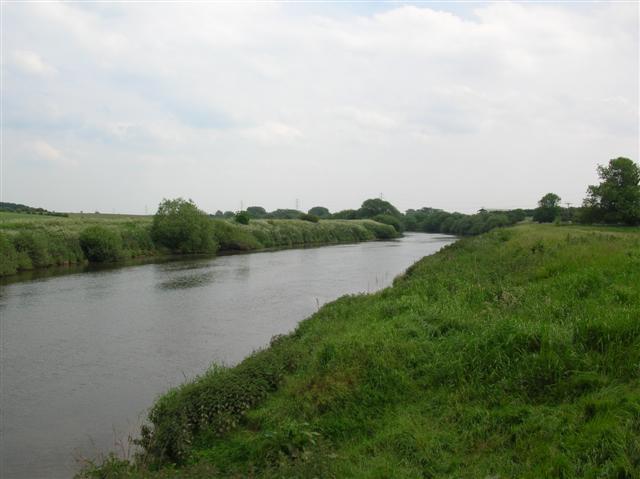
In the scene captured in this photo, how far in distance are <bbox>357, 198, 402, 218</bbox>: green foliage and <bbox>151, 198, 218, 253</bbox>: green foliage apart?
7637cm

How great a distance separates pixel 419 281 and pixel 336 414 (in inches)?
379

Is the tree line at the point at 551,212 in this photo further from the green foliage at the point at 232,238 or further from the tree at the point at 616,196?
the green foliage at the point at 232,238

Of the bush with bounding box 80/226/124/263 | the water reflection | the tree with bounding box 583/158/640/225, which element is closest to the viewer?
the water reflection

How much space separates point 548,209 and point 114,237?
61327 millimetres

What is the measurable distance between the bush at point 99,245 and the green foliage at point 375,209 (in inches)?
3459

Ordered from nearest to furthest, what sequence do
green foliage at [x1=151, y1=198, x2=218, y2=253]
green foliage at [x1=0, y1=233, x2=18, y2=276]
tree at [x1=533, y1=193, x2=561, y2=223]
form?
green foliage at [x1=0, y1=233, x2=18, y2=276] < green foliage at [x1=151, y1=198, x2=218, y2=253] < tree at [x1=533, y1=193, x2=561, y2=223]

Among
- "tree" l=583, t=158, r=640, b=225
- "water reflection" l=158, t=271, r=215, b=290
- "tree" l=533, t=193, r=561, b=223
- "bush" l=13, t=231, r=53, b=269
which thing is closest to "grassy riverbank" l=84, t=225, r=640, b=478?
"water reflection" l=158, t=271, r=215, b=290

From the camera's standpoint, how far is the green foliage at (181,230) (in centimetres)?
5153

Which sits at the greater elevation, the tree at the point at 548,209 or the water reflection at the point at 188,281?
the tree at the point at 548,209

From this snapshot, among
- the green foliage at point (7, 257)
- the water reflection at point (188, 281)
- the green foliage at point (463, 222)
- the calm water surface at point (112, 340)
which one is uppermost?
the green foliage at point (463, 222)

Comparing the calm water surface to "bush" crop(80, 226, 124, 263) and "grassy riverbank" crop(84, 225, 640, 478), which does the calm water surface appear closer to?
"grassy riverbank" crop(84, 225, 640, 478)

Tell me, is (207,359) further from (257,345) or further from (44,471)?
(44,471)

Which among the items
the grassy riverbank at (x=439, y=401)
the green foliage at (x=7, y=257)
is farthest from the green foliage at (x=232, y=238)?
the grassy riverbank at (x=439, y=401)

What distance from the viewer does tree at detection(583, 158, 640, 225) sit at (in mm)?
36156
